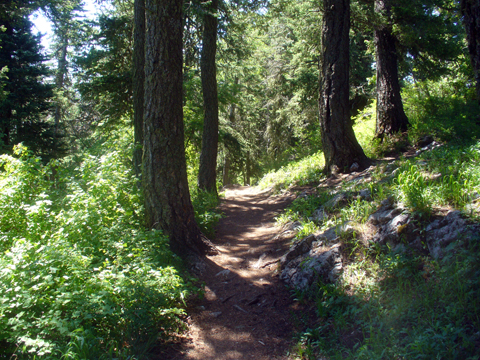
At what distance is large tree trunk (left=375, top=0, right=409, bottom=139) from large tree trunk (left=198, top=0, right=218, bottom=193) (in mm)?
4988

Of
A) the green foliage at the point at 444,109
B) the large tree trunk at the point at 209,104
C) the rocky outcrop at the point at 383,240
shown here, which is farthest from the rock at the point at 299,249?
the large tree trunk at the point at 209,104

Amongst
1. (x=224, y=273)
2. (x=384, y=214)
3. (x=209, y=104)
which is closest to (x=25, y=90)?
(x=209, y=104)

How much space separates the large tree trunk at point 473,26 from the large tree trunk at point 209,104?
7.83 m

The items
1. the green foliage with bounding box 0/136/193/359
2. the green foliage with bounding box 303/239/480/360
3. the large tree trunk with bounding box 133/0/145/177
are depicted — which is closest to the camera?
the green foliage with bounding box 303/239/480/360

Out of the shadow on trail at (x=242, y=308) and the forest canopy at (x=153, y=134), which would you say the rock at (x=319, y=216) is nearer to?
the shadow on trail at (x=242, y=308)

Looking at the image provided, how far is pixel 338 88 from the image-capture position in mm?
7762

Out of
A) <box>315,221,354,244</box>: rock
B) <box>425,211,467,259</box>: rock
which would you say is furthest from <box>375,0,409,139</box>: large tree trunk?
<box>425,211,467,259</box>: rock

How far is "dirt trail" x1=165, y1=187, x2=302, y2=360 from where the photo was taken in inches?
136

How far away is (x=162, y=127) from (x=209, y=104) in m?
5.54

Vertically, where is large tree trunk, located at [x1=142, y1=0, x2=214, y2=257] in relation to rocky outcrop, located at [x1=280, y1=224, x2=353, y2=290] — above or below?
above

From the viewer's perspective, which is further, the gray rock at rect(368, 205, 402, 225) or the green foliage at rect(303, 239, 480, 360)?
the gray rock at rect(368, 205, 402, 225)

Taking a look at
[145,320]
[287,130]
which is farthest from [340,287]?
[287,130]

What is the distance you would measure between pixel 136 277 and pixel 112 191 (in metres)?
1.94

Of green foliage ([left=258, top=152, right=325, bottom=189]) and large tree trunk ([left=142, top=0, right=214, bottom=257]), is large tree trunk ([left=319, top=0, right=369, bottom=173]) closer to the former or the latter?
green foliage ([left=258, top=152, right=325, bottom=189])
